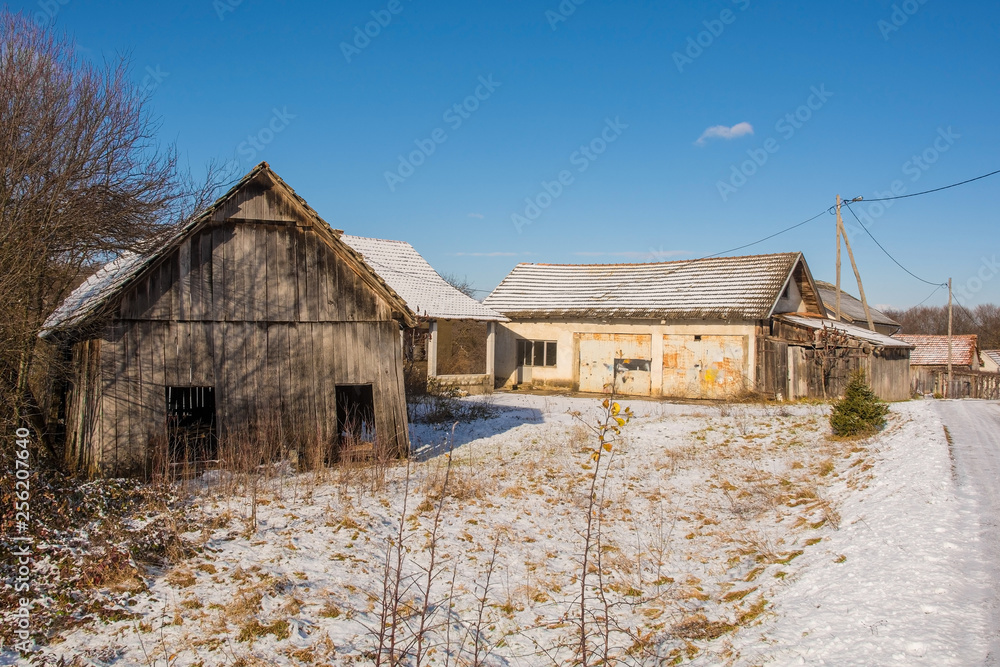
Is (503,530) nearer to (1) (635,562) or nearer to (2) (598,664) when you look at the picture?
(1) (635,562)

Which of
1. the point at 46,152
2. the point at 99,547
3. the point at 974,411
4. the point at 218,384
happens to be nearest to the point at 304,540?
the point at 99,547

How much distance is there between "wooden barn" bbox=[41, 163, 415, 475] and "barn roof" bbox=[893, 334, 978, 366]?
39.1 meters

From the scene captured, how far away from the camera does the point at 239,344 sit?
10.3 metres

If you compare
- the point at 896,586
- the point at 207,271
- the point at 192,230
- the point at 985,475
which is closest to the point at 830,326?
the point at 985,475

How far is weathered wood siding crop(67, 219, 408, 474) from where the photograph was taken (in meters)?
9.52

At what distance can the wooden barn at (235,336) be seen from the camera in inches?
373

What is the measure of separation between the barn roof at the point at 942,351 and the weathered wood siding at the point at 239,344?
1539 inches

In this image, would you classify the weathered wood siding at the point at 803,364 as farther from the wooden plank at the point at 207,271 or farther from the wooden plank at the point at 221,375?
the wooden plank at the point at 207,271

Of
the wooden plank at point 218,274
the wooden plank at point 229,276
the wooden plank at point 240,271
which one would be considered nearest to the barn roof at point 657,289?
the wooden plank at point 240,271

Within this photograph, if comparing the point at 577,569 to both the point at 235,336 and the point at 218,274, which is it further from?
the point at 218,274

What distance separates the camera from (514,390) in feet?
80.6

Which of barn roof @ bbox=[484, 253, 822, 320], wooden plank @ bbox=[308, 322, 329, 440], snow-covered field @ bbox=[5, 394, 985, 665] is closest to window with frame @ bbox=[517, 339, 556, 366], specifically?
barn roof @ bbox=[484, 253, 822, 320]

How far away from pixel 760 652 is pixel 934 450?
7110mm

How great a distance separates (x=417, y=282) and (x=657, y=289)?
992 centimetres
